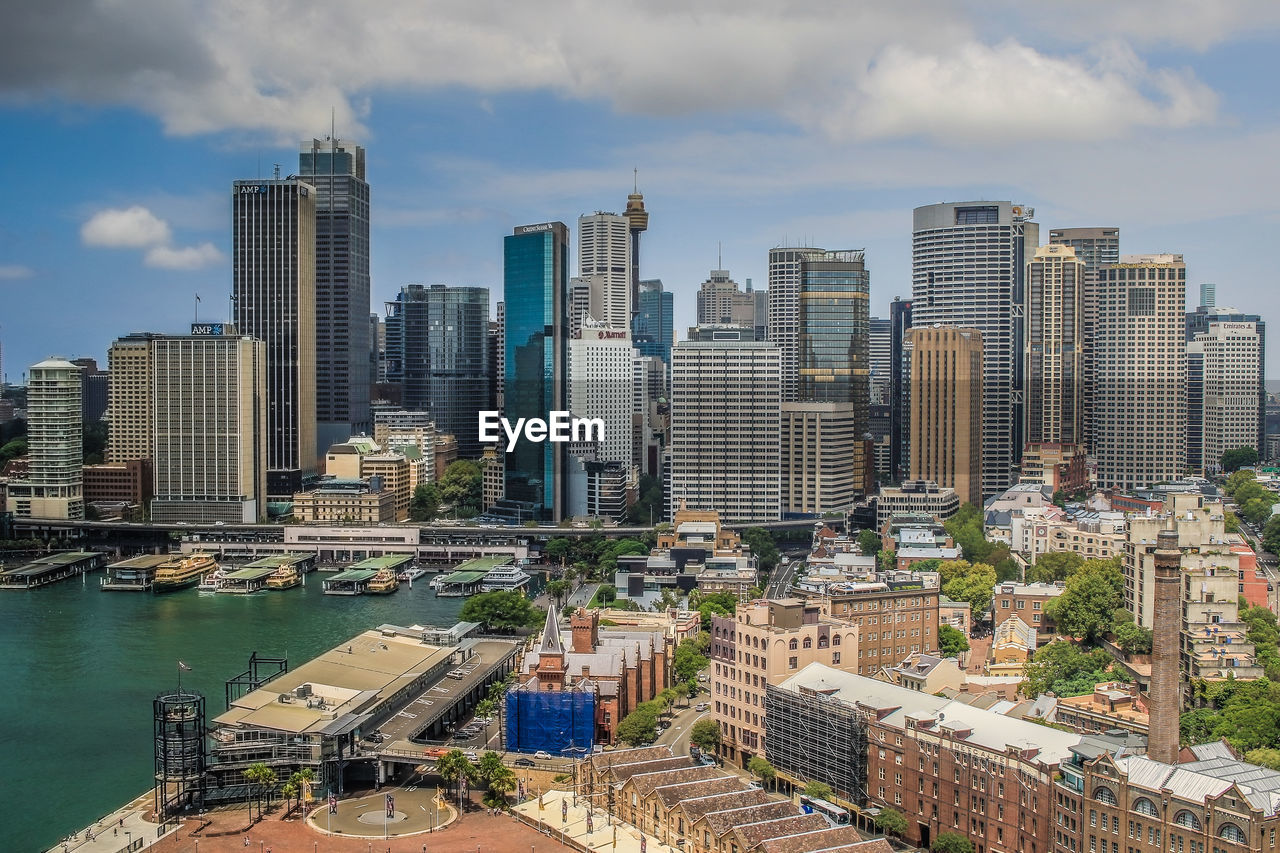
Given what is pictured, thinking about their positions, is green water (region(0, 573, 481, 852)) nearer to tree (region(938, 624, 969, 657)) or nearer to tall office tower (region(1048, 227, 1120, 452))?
tree (region(938, 624, 969, 657))

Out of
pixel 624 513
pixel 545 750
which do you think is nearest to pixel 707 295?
pixel 624 513

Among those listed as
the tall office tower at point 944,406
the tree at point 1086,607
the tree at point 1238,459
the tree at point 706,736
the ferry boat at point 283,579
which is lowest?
the tree at point 706,736

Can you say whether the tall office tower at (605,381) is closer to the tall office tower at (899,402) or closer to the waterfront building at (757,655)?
the tall office tower at (899,402)

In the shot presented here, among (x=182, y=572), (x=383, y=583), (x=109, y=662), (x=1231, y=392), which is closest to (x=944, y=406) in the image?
(x=383, y=583)

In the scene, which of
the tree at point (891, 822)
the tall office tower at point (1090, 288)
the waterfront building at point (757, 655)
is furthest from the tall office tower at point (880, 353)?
the tree at point (891, 822)

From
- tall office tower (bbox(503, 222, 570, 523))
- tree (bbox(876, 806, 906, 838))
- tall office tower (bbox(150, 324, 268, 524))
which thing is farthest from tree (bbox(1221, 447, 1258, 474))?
tree (bbox(876, 806, 906, 838))

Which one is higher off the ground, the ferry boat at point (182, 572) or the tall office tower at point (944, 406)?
the tall office tower at point (944, 406)

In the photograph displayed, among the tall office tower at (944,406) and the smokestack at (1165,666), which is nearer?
the smokestack at (1165,666)

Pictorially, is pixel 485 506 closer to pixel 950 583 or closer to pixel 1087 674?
pixel 950 583
